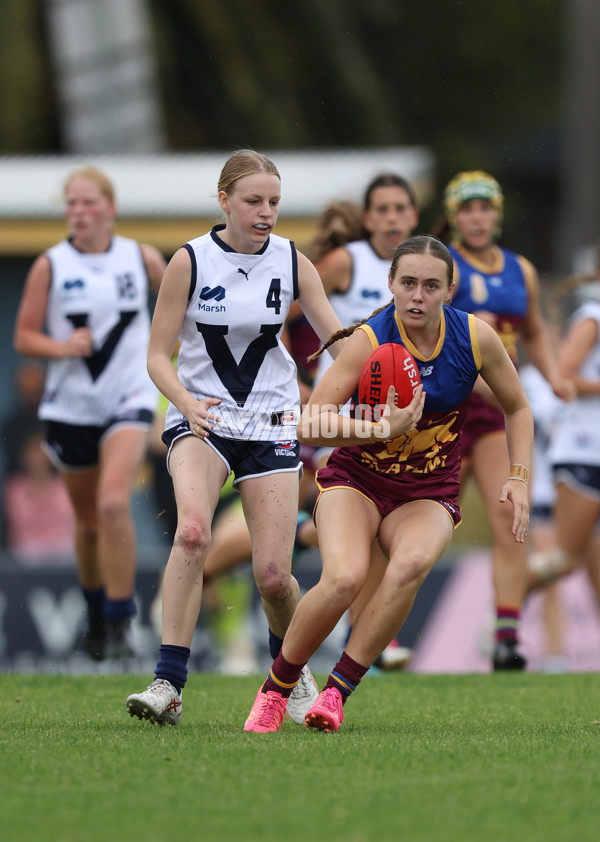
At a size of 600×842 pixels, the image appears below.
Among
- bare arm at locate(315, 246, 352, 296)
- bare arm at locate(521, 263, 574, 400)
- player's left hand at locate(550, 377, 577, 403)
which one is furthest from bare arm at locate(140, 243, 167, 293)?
player's left hand at locate(550, 377, 577, 403)

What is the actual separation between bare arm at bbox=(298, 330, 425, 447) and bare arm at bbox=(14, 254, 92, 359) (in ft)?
9.67

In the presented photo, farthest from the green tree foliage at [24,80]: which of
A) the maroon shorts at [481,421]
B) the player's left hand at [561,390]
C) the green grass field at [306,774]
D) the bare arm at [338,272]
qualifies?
the green grass field at [306,774]

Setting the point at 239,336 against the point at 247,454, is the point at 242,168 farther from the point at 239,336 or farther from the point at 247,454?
the point at 247,454

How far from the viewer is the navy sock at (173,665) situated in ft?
18.3

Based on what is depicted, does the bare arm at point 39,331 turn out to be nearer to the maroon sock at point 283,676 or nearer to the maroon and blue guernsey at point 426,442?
the maroon and blue guernsey at point 426,442

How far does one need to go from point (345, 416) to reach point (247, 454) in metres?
0.62

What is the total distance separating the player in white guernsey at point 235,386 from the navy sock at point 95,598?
2747 mm

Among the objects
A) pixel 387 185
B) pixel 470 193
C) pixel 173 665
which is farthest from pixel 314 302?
pixel 470 193

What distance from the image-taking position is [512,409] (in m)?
5.81

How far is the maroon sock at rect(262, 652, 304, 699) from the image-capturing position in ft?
18.3

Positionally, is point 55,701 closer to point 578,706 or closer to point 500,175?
point 578,706

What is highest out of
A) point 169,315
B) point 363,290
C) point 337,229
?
point 337,229

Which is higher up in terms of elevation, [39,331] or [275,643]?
[39,331]

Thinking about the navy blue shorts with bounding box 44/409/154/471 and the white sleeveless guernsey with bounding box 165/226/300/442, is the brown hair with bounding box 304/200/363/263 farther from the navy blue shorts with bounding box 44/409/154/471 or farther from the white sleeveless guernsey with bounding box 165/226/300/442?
the white sleeveless guernsey with bounding box 165/226/300/442
